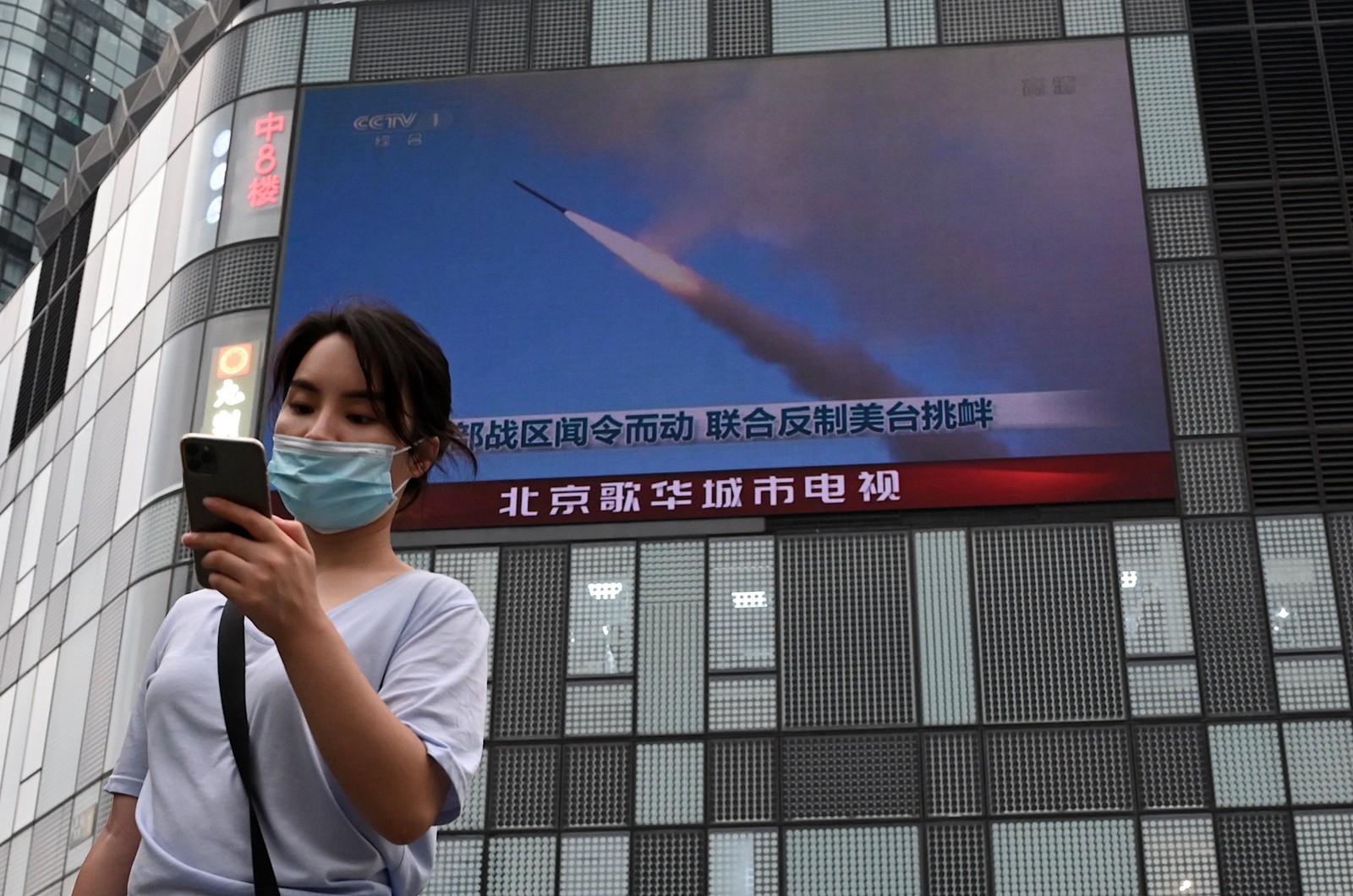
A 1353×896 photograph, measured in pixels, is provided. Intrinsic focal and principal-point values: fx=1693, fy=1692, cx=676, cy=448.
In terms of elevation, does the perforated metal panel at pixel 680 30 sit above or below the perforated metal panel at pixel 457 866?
above

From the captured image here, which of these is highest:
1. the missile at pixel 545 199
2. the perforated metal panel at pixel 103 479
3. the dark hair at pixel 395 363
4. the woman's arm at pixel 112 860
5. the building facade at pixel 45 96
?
the building facade at pixel 45 96

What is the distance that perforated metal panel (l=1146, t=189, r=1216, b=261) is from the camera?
565 inches

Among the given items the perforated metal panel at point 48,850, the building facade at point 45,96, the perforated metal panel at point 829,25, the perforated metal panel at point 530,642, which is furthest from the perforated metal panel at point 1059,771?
the building facade at point 45,96

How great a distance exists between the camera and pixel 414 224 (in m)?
15.5

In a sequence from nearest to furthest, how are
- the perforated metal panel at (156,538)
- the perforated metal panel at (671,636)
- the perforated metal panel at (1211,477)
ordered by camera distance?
the perforated metal panel at (671,636)
the perforated metal panel at (1211,477)
the perforated metal panel at (156,538)

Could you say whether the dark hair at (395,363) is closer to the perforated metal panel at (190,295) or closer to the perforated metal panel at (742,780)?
the perforated metal panel at (742,780)

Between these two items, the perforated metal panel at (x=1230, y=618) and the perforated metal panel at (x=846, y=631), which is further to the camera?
the perforated metal panel at (x=846, y=631)

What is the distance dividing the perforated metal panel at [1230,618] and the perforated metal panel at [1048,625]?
0.65 m

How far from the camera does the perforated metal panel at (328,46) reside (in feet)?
53.9

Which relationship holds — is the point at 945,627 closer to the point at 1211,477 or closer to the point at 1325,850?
the point at 1211,477

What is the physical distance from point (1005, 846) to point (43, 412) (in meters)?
12.8

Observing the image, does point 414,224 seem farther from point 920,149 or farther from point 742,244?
point 920,149

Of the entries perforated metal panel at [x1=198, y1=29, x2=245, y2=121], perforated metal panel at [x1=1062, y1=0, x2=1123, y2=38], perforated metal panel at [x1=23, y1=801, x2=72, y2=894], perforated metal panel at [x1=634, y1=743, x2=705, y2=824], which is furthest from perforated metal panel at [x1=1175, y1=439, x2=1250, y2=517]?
perforated metal panel at [x1=23, y1=801, x2=72, y2=894]

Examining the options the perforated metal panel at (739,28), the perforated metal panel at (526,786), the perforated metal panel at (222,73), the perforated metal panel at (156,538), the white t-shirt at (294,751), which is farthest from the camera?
the perforated metal panel at (222,73)
